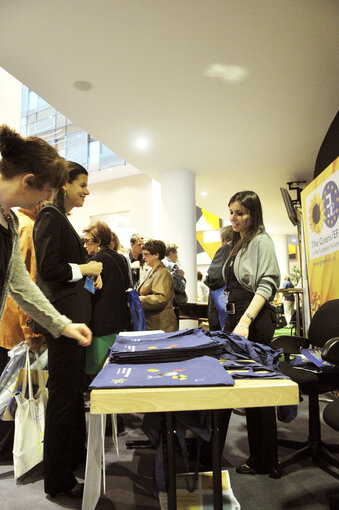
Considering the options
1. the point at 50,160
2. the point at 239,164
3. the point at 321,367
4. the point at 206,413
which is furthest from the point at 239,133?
the point at 206,413

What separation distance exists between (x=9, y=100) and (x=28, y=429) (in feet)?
14.0

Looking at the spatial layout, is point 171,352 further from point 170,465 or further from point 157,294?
point 157,294

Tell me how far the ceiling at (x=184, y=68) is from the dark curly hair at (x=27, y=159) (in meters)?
2.12

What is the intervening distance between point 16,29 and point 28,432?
307 cm

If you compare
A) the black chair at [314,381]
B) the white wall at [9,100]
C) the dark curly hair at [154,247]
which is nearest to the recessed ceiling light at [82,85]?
the white wall at [9,100]

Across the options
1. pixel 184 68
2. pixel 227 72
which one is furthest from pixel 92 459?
pixel 227 72

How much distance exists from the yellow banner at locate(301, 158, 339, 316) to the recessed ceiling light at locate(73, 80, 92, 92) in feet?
8.48

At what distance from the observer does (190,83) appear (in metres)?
3.90

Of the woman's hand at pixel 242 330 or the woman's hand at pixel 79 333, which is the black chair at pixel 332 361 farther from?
the woman's hand at pixel 79 333

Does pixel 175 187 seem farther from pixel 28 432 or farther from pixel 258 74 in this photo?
pixel 28 432

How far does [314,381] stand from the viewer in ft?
6.40

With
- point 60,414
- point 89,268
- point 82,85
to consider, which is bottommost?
point 60,414

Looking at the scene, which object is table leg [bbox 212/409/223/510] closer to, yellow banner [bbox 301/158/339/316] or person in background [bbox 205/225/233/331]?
person in background [bbox 205/225/233/331]

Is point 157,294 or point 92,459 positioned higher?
point 157,294
